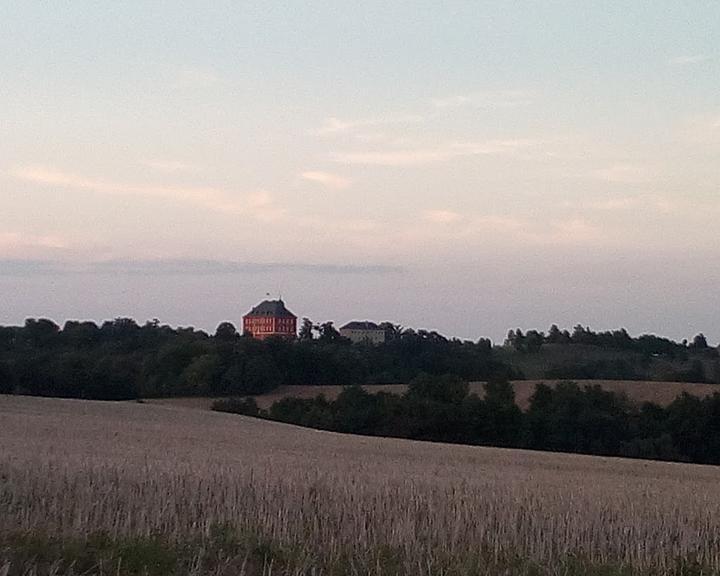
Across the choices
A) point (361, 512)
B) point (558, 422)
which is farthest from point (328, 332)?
point (361, 512)

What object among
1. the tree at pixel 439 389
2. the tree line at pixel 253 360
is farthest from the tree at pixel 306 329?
the tree at pixel 439 389

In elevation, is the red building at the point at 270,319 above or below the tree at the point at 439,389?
above

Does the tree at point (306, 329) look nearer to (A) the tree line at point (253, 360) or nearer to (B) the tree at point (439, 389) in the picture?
(A) the tree line at point (253, 360)

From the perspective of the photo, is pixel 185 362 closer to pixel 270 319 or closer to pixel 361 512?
pixel 270 319

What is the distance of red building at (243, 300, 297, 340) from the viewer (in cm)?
14000

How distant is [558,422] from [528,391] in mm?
6986

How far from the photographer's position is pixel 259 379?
83562 mm

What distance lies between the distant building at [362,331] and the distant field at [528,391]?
4268 cm

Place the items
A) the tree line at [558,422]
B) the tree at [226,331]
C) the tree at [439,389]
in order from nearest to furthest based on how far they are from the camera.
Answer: the tree line at [558,422] → the tree at [439,389] → the tree at [226,331]

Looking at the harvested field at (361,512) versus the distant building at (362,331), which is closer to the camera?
the harvested field at (361,512)

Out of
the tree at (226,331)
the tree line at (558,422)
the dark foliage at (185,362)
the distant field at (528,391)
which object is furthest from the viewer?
the tree at (226,331)

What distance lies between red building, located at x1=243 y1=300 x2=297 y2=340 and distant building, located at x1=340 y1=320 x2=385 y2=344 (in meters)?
6.52

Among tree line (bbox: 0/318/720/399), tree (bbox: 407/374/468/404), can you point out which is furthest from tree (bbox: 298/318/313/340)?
tree (bbox: 407/374/468/404)

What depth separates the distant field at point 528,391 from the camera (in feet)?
221
